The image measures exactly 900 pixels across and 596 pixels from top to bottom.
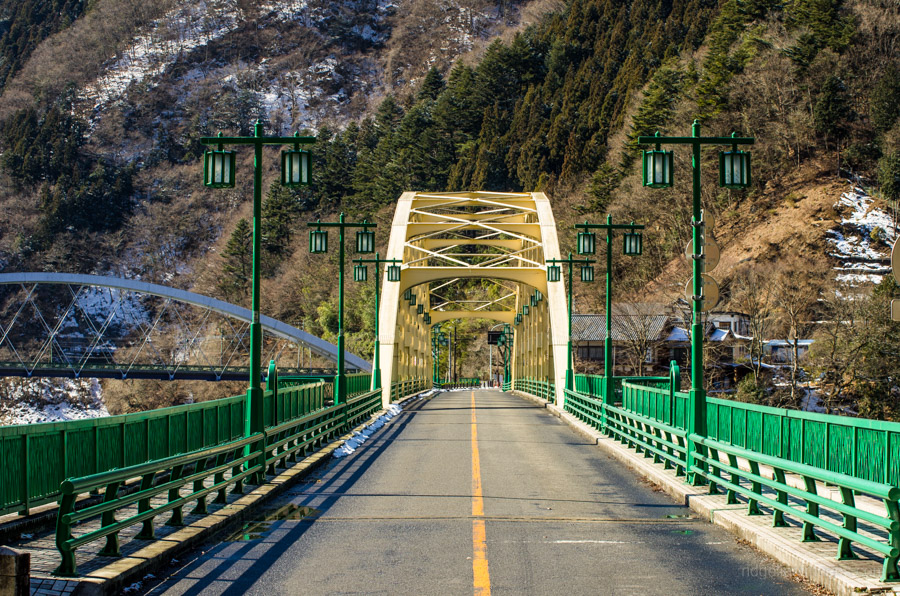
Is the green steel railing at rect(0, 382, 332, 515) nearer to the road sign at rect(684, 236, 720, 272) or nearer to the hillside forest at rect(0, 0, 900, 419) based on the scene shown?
the road sign at rect(684, 236, 720, 272)

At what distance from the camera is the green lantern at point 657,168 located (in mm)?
14516

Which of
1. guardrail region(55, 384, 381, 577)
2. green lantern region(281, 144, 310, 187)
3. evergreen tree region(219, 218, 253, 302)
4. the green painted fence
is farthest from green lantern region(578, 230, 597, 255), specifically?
evergreen tree region(219, 218, 253, 302)

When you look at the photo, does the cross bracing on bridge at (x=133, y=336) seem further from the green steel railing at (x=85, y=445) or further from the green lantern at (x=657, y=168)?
the green steel railing at (x=85, y=445)

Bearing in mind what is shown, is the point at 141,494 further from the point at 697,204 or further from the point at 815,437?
the point at 697,204

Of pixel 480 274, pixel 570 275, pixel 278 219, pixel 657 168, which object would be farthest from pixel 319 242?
pixel 278 219

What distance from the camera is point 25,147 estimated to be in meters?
121

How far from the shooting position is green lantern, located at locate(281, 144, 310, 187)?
14844 millimetres

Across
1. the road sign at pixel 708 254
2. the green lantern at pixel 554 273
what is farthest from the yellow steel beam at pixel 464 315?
the road sign at pixel 708 254

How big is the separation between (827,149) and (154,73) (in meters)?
140

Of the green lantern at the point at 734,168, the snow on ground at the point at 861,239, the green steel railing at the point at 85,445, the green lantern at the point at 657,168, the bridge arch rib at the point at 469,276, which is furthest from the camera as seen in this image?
the snow on ground at the point at 861,239

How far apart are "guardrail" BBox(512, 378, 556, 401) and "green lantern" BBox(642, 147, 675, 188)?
91.2 ft

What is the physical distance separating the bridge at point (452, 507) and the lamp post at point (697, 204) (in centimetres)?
11

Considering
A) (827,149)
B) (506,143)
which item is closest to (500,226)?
(827,149)

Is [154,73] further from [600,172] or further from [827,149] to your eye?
[827,149]
